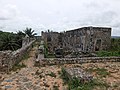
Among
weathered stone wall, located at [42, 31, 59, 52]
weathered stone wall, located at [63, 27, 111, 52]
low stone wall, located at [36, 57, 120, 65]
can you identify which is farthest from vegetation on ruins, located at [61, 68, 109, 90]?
weathered stone wall, located at [42, 31, 59, 52]

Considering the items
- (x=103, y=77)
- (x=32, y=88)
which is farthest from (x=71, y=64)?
(x=32, y=88)

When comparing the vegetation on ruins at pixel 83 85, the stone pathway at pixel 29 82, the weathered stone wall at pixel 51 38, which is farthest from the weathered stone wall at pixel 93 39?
the vegetation on ruins at pixel 83 85

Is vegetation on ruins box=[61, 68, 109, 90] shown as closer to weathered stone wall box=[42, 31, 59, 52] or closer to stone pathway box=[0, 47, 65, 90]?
stone pathway box=[0, 47, 65, 90]

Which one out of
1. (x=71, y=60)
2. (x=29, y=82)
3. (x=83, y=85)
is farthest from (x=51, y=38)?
(x=83, y=85)

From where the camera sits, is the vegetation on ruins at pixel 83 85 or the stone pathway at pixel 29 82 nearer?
the vegetation on ruins at pixel 83 85

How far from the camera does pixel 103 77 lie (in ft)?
22.9

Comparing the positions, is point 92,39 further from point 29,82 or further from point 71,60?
point 29,82

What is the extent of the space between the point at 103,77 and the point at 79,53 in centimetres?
619

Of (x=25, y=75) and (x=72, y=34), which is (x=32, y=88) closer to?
(x=25, y=75)

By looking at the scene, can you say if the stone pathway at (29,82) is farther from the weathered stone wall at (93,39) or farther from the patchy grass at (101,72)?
the weathered stone wall at (93,39)

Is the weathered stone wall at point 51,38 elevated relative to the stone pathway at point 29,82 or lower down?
elevated

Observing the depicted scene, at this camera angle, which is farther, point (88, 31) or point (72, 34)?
point (72, 34)

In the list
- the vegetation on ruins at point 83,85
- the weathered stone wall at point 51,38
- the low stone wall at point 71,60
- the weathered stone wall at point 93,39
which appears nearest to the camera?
the vegetation on ruins at point 83,85

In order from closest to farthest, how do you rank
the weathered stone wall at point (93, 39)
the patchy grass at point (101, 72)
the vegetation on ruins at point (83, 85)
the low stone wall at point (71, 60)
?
the vegetation on ruins at point (83, 85), the patchy grass at point (101, 72), the low stone wall at point (71, 60), the weathered stone wall at point (93, 39)
